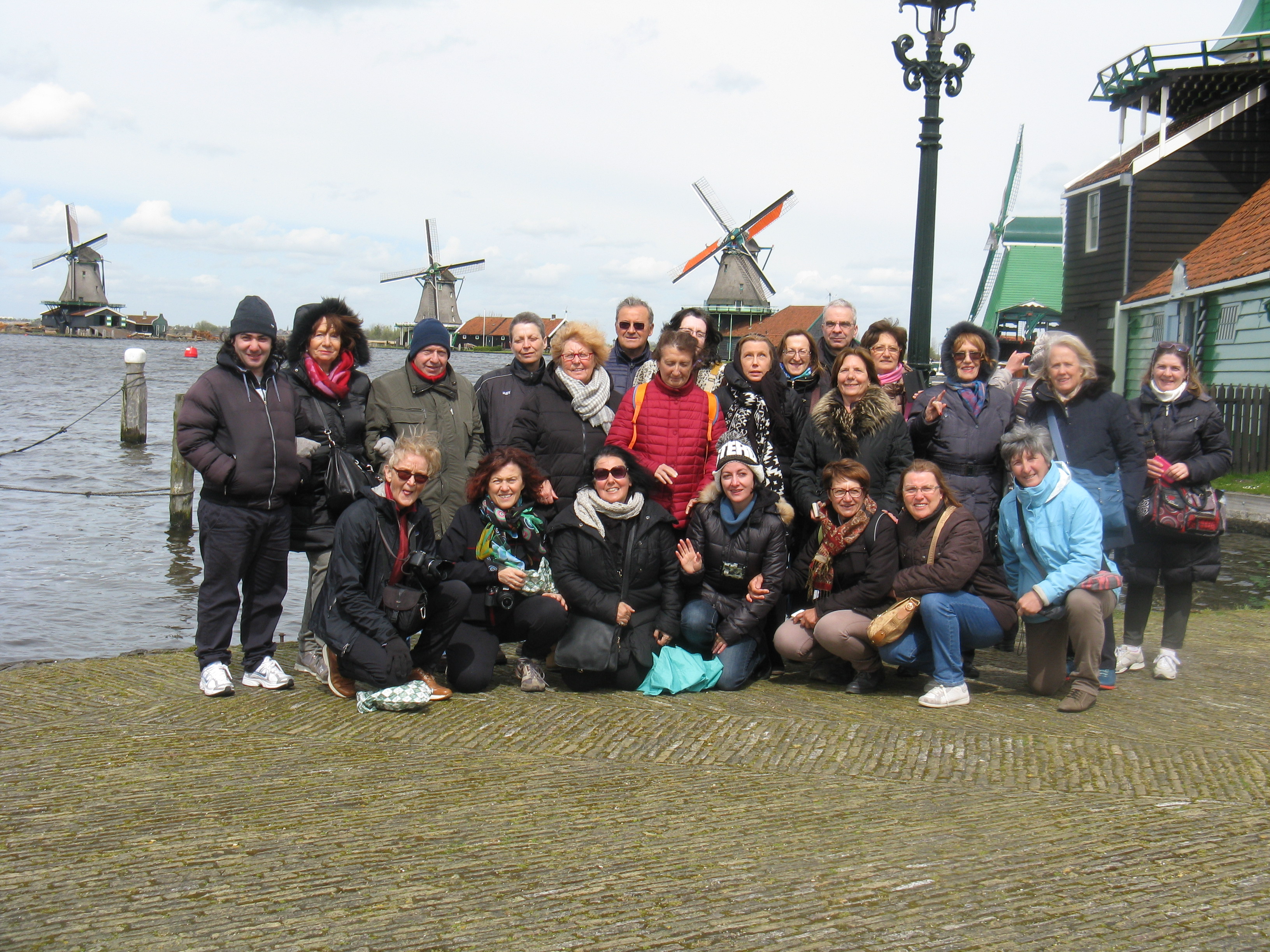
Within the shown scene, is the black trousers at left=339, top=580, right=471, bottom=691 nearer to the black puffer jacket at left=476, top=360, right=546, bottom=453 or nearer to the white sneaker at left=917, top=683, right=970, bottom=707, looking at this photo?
the black puffer jacket at left=476, top=360, right=546, bottom=453

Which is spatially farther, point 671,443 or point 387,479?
point 671,443

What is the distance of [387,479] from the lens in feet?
15.7

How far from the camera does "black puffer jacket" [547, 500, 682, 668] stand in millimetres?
5152

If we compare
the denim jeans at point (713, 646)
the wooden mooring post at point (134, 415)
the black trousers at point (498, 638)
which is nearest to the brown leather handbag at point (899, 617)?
the denim jeans at point (713, 646)

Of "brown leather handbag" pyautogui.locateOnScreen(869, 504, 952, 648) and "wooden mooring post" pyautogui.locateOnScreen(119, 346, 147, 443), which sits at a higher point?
"wooden mooring post" pyautogui.locateOnScreen(119, 346, 147, 443)

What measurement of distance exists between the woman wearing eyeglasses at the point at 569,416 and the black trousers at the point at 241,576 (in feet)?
4.51

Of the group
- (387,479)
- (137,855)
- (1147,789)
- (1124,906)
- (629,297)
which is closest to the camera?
(1124,906)

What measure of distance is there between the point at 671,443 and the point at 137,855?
3241 mm

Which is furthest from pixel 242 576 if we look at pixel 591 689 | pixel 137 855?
pixel 137 855

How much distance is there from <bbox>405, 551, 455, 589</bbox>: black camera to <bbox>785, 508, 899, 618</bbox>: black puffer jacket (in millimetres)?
1900

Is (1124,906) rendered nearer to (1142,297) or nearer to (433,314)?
(1142,297)

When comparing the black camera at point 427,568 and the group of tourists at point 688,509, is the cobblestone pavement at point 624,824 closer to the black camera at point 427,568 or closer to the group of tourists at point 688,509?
the group of tourists at point 688,509

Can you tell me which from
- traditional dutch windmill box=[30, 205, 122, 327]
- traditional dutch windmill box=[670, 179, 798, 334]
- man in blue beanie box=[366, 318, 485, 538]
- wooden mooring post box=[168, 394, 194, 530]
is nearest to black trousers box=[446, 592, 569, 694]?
man in blue beanie box=[366, 318, 485, 538]

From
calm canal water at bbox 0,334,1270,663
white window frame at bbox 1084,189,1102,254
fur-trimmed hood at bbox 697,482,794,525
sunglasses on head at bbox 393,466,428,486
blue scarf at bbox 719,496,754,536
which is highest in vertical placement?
white window frame at bbox 1084,189,1102,254
